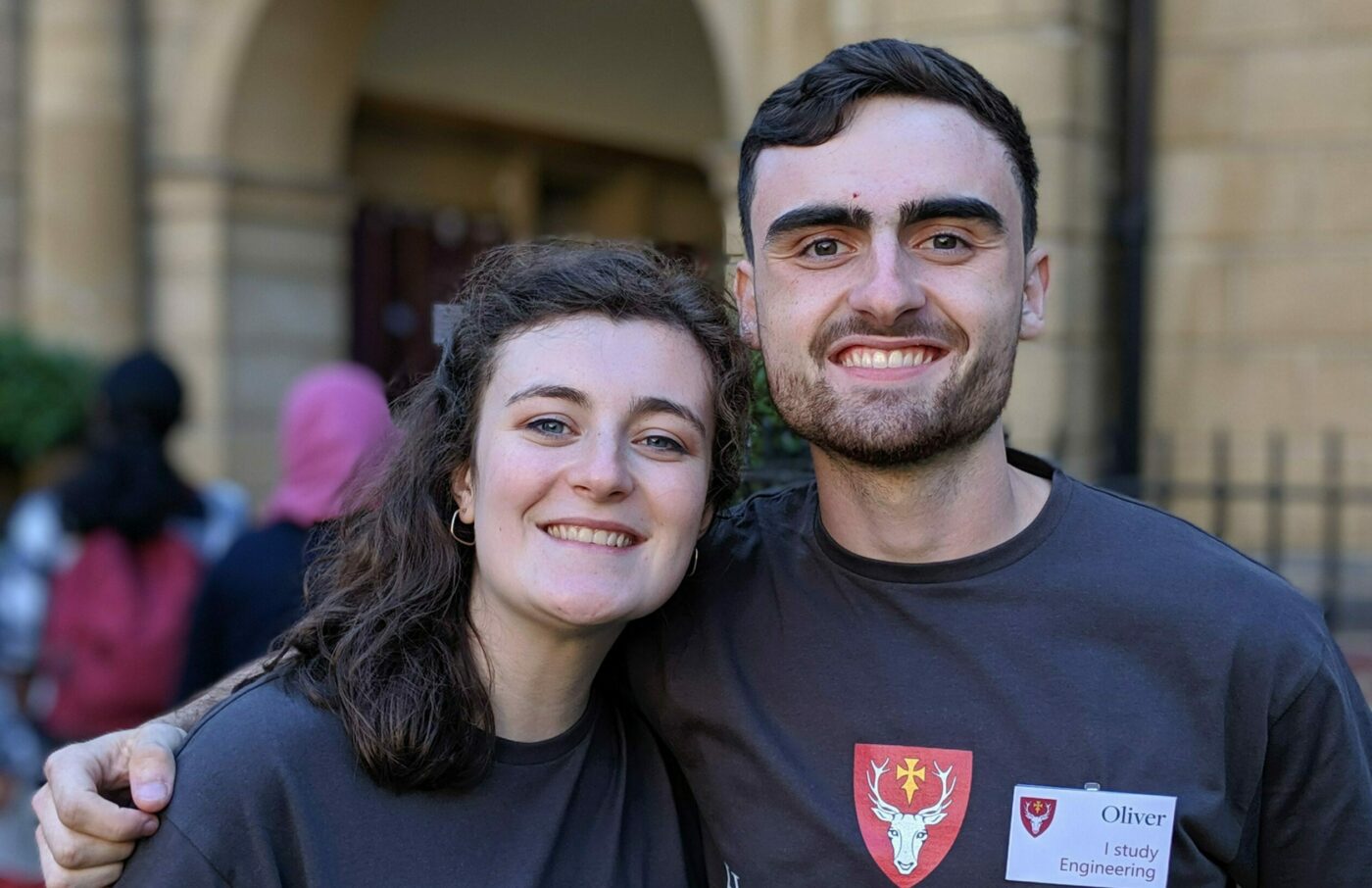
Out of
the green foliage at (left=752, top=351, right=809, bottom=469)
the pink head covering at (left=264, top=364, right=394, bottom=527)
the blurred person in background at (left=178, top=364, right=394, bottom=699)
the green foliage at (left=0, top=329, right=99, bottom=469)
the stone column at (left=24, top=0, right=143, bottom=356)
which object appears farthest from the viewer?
the stone column at (left=24, top=0, right=143, bottom=356)

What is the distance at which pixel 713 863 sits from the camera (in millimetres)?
2096

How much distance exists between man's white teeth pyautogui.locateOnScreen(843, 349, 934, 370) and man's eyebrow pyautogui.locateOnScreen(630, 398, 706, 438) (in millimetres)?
250

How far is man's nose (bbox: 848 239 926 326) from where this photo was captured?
6.40 ft

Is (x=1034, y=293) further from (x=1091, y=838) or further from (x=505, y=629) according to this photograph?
(x=505, y=629)

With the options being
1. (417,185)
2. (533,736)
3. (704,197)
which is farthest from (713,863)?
(704,197)

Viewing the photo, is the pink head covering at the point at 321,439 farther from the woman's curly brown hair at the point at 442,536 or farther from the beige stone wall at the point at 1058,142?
the beige stone wall at the point at 1058,142

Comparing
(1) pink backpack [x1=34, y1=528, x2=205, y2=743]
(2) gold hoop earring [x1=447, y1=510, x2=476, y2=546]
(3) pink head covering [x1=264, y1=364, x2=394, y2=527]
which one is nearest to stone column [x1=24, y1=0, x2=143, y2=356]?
(1) pink backpack [x1=34, y1=528, x2=205, y2=743]

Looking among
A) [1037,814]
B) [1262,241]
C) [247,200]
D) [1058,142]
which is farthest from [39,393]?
[1037,814]

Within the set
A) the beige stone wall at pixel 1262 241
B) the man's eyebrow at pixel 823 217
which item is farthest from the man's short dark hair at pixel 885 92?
the beige stone wall at pixel 1262 241

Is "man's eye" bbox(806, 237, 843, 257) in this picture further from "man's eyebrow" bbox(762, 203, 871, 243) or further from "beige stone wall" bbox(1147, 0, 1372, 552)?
"beige stone wall" bbox(1147, 0, 1372, 552)

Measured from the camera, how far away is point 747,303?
2.28 m

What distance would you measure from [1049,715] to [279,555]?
2.40m

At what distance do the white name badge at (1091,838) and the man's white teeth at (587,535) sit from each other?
2.05ft

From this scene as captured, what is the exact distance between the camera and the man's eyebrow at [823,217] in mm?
2000
